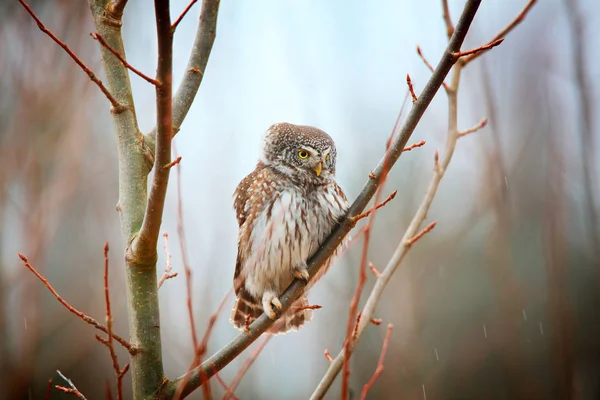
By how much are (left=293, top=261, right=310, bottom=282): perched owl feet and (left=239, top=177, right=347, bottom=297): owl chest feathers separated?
0.10 ft

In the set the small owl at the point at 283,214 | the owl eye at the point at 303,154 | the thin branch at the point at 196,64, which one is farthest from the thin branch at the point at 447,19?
the owl eye at the point at 303,154

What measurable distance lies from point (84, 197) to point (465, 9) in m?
6.68

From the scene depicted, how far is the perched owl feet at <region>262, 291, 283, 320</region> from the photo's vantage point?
2943 millimetres

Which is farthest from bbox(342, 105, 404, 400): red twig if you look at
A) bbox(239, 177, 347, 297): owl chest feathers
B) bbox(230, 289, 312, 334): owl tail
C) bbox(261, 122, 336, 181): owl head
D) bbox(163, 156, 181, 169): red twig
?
bbox(230, 289, 312, 334): owl tail

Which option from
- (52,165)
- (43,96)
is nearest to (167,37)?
(43,96)

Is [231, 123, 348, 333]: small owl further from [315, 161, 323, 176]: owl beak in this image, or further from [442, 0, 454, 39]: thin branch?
[442, 0, 454, 39]: thin branch

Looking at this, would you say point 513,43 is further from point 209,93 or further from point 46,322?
point 46,322

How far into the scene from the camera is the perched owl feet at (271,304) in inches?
116

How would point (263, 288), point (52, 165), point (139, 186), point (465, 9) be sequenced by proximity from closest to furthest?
point (465, 9)
point (139, 186)
point (263, 288)
point (52, 165)

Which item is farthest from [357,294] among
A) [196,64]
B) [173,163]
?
[196,64]

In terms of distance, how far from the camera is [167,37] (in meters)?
1.82

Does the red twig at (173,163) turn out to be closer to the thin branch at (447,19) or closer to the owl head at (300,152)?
the thin branch at (447,19)

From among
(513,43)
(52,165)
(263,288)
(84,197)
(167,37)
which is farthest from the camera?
(84,197)

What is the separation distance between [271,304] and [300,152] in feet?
3.58
